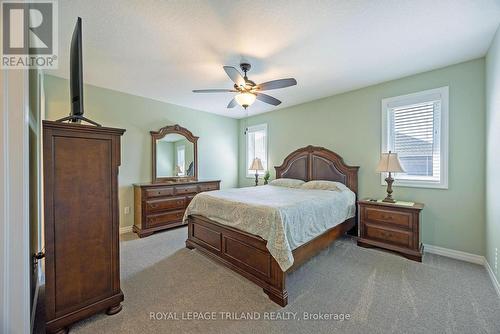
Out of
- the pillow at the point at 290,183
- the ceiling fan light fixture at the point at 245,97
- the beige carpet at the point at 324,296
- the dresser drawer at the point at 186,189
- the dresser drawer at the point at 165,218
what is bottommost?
the beige carpet at the point at 324,296

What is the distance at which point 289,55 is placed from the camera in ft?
8.57

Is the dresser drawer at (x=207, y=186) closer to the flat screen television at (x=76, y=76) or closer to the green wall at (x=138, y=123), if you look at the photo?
the green wall at (x=138, y=123)

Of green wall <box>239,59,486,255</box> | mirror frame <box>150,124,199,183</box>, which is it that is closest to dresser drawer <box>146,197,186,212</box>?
mirror frame <box>150,124,199,183</box>

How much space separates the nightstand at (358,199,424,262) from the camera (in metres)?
2.78

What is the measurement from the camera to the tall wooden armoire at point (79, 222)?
1503 mm

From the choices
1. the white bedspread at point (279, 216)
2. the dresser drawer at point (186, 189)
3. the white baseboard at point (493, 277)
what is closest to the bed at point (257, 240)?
the white bedspread at point (279, 216)

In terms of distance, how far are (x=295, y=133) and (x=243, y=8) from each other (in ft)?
10.6

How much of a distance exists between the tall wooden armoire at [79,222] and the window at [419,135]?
12.7ft

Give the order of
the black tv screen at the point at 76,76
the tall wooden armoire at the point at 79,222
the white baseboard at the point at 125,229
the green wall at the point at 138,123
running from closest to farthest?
the tall wooden armoire at the point at 79,222, the black tv screen at the point at 76,76, the green wall at the point at 138,123, the white baseboard at the point at 125,229

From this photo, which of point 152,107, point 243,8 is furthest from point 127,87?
point 243,8

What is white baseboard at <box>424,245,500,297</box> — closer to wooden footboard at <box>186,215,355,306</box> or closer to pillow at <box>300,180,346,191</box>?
wooden footboard at <box>186,215,355,306</box>

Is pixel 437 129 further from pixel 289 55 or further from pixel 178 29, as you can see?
pixel 178 29

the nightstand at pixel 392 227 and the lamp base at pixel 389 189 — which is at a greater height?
the lamp base at pixel 389 189

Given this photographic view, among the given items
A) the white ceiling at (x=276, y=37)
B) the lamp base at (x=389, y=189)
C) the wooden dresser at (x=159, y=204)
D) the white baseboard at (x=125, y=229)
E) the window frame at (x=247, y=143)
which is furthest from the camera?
the window frame at (x=247, y=143)
